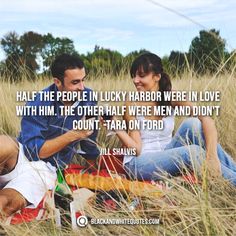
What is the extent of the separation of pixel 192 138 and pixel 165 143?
134 mm

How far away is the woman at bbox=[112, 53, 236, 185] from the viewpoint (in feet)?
9.93

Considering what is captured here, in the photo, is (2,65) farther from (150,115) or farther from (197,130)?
(197,130)

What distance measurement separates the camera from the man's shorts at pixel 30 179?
121 inches

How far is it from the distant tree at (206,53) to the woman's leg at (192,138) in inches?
11.1

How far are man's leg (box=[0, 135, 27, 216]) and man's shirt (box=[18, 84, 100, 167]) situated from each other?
59 mm

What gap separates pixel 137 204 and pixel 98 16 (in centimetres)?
91

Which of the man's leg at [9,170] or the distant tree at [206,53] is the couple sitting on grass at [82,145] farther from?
the distant tree at [206,53]

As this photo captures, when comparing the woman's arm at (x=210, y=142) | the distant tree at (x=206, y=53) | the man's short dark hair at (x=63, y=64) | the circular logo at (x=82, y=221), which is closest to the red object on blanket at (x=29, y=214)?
the circular logo at (x=82, y=221)

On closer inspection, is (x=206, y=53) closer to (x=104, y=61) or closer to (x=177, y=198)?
(x=104, y=61)

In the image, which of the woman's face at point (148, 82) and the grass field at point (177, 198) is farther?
the woman's face at point (148, 82)

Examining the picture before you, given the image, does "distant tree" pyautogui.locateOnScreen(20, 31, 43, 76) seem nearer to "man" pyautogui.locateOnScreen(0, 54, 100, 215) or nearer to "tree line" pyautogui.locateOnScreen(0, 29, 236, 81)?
"tree line" pyautogui.locateOnScreen(0, 29, 236, 81)

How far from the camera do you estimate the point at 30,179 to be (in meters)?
3.10

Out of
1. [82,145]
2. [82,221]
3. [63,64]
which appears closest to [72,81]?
[63,64]

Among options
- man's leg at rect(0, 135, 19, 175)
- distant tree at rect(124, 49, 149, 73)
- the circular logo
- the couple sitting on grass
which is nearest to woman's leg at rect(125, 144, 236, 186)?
the couple sitting on grass
